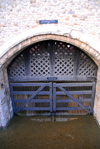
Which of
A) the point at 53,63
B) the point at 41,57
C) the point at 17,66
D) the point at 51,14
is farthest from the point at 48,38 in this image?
the point at 17,66

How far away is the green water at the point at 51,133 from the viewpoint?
3.13m

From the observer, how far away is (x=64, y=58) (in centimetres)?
366

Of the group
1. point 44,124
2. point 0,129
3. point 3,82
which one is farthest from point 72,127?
point 3,82

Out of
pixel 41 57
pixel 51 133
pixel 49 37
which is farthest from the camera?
pixel 41 57

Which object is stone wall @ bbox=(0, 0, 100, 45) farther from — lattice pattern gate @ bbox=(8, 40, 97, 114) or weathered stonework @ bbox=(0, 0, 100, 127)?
lattice pattern gate @ bbox=(8, 40, 97, 114)

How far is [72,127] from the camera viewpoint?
3744 millimetres

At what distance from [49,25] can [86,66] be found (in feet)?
6.53

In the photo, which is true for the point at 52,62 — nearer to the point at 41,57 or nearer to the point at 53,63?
the point at 53,63

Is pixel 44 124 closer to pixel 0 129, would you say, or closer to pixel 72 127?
pixel 72 127

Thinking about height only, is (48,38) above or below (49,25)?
below

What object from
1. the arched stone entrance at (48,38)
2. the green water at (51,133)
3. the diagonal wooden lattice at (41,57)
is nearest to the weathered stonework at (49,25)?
the arched stone entrance at (48,38)

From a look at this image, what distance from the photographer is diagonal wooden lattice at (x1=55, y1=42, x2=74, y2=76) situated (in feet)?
11.6

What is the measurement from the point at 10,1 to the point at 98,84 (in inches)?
153

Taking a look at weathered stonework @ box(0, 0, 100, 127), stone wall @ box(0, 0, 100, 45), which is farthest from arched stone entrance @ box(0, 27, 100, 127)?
stone wall @ box(0, 0, 100, 45)
